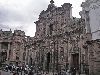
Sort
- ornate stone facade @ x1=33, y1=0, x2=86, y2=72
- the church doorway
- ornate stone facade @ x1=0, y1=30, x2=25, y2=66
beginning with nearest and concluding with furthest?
ornate stone facade @ x1=33, y1=0, x2=86, y2=72, the church doorway, ornate stone facade @ x1=0, y1=30, x2=25, y2=66

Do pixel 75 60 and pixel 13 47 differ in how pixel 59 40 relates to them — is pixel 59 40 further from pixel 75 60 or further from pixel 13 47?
pixel 13 47

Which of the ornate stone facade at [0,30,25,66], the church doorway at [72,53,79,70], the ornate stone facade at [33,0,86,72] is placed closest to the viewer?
the ornate stone facade at [33,0,86,72]

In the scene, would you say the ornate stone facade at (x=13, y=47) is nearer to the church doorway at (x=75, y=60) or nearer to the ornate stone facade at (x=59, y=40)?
the ornate stone facade at (x=59, y=40)

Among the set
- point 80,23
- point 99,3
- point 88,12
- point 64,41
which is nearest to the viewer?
point 99,3

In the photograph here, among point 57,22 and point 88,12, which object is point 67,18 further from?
point 88,12

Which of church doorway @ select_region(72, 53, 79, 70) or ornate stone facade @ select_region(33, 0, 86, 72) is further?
church doorway @ select_region(72, 53, 79, 70)

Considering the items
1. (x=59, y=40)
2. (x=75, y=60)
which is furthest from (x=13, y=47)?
(x=75, y=60)

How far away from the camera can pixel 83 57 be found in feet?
73.2

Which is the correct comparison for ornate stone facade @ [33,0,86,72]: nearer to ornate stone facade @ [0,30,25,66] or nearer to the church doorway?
the church doorway

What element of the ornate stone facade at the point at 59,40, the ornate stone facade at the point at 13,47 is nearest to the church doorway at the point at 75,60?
the ornate stone facade at the point at 59,40

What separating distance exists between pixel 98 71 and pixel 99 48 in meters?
1.57

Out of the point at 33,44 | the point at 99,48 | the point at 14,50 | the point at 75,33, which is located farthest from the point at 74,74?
the point at 14,50

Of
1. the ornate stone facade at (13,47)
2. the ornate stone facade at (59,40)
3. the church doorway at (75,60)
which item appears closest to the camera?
the ornate stone facade at (59,40)

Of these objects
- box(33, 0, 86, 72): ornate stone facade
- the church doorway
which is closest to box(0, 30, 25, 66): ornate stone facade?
box(33, 0, 86, 72): ornate stone facade
